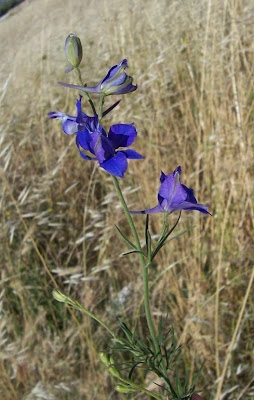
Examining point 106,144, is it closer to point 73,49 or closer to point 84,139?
point 84,139

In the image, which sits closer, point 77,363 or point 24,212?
point 77,363

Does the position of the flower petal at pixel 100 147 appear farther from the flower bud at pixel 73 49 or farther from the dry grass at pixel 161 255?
the dry grass at pixel 161 255

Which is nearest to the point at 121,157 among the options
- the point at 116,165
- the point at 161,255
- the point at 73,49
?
the point at 116,165

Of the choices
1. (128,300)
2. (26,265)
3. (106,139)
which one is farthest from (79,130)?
(26,265)

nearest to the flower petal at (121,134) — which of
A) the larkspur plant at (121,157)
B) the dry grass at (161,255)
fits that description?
the larkspur plant at (121,157)

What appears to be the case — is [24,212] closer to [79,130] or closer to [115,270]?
[115,270]

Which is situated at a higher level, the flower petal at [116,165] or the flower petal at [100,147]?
the flower petal at [100,147]

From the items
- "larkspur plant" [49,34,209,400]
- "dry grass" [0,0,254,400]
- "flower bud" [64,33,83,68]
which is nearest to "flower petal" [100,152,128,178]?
"larkspur plant" [49,34,209,400]
